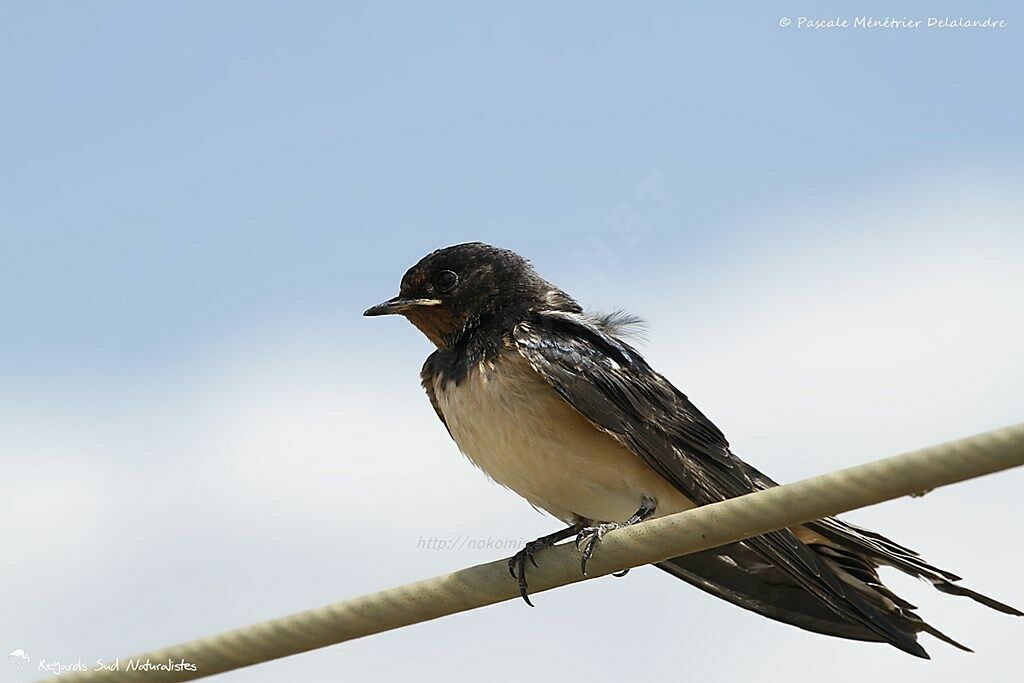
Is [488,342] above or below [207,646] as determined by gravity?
above

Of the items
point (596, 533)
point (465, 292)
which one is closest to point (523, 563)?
point (596, 533)

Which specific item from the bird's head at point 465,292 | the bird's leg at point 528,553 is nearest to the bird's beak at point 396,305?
the bird's head at point 465,292

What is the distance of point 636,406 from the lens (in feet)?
19.4

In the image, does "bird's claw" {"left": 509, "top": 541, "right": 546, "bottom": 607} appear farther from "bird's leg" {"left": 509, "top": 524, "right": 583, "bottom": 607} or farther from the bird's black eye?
the bird's black eye

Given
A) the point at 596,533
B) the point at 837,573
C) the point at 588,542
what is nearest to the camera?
the point at 588,542

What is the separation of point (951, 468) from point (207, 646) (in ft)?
6.73

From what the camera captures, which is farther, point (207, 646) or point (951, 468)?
point (207, 646)

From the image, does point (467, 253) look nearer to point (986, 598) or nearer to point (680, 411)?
point (680, 411)

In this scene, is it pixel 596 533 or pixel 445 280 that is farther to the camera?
pixel 445 280

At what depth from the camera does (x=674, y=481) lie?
560 cm

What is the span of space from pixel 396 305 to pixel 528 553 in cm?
194

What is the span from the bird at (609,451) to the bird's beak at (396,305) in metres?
0.07

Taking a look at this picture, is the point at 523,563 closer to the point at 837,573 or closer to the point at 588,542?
the point at 588,542

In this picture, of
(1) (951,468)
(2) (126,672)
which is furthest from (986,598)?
(2) (126,672)
